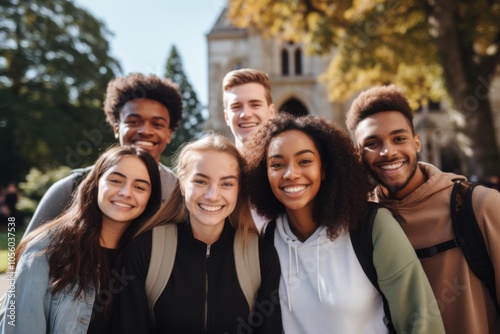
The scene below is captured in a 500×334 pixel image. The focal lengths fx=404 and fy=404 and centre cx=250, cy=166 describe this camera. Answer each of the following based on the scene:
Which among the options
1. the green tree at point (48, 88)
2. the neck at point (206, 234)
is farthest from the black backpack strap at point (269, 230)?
the green tree at point (48, 88)

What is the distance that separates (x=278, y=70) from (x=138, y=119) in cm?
2574

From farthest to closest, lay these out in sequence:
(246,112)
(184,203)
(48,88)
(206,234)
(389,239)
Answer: (48,88) → (246,112) → (184,203) → (206,234) → (389,239)

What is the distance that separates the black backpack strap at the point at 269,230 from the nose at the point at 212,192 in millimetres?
511

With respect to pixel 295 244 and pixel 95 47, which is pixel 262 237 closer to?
pixel 295 244

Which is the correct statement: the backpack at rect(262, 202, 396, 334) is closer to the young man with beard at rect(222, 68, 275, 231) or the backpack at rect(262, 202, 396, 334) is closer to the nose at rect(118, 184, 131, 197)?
the nose at rect(118, 184, 131, 197)

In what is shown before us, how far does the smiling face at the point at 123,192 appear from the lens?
9.26ft

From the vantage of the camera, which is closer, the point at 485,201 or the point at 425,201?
the point at 485,201

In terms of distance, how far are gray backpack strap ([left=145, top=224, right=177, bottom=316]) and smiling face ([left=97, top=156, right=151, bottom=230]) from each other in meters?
0.36

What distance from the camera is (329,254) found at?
97.0 inches

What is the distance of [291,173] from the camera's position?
8.34 feet

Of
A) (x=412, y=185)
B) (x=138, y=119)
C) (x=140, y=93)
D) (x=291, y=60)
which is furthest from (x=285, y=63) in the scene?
(x=412, y=185)

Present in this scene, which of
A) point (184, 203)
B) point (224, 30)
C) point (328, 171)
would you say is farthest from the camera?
point (224, 30)

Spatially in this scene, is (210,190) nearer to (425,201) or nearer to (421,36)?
(425,201)

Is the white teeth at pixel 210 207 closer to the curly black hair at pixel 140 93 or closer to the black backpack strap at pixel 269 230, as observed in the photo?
the black backpack strap at pixel 269 230
